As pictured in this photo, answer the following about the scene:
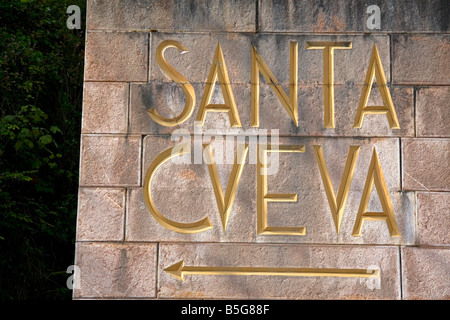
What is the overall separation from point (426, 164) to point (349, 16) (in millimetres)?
1356

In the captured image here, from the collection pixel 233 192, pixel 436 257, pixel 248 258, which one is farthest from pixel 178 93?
pixel 436 257

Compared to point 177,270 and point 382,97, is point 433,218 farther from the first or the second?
point 177,270

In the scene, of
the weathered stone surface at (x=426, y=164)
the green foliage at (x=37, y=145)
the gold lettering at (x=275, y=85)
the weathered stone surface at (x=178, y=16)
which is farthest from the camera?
the green foliage at (x=37, y=145)

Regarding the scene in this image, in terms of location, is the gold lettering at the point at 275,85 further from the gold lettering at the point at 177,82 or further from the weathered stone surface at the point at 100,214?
the weathered stone surface at the point at 100,214

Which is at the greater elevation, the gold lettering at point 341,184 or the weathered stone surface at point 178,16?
the weathered stone surface at point 178,16

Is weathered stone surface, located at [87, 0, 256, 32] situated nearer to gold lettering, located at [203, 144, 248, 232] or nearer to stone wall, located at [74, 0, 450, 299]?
stone wall, located at [74, 0, 450, 299]

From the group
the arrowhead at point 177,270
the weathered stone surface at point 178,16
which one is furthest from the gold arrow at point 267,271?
the weathered stone surface at point 178,16

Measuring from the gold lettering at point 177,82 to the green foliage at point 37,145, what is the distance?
11.8 ft

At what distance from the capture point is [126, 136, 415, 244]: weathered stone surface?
4438 mm

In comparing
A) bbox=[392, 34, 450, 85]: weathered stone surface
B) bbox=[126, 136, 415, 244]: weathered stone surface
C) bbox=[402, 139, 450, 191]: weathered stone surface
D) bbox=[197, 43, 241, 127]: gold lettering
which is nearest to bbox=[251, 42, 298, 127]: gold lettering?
bbox=[197, 43, 241, 127]: gold lettering

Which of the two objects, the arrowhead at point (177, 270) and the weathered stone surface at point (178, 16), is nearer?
the arrowhead at point (177, 270)

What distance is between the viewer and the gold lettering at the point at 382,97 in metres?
4.54

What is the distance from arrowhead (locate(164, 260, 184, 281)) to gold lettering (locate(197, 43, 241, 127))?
3.72 feet
